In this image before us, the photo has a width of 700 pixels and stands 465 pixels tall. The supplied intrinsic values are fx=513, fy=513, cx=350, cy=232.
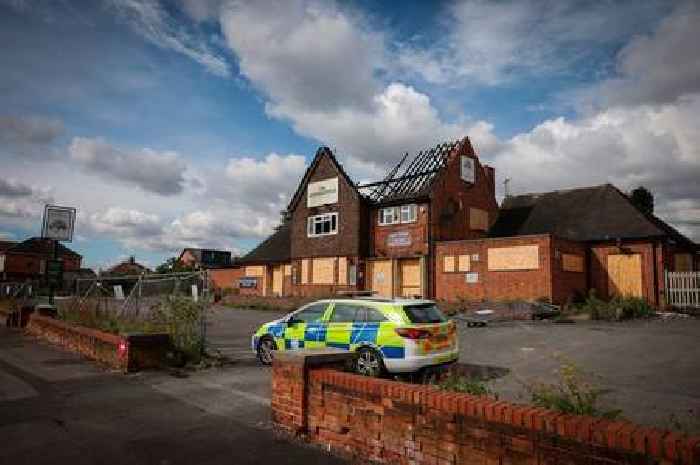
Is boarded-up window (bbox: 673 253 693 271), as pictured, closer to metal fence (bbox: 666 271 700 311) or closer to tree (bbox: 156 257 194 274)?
metal fence (bbox: 666 271 700 311)

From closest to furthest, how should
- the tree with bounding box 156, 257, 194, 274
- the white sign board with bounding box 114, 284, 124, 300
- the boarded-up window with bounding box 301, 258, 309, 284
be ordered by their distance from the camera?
the white sign board with bounding box 114, 284, 124, 300 → the boarded-up window with bounding box 301, 258, 309, 284 → the tree with bounding box 156, 257, 194, 274

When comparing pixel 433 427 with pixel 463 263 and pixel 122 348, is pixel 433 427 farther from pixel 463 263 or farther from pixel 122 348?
pixel 463 263

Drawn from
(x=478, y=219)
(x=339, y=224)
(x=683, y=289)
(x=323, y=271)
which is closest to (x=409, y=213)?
(x=339, y=224)

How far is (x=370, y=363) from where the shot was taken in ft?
30.0

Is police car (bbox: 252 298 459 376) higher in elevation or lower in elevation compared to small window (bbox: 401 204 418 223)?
lower

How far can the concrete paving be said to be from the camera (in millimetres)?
5512

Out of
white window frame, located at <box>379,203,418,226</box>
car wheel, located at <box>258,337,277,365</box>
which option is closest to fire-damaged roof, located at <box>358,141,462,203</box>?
white window frame, located at <box>379,203,418,226</box>

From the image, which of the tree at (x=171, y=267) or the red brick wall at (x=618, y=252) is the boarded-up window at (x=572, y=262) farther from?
the tree at (x=171, y=267)

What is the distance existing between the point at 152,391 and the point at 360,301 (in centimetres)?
398

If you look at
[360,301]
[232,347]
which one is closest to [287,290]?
[232,347]

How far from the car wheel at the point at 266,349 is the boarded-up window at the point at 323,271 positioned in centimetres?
2043

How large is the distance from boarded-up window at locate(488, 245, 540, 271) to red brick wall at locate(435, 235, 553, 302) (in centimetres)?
19

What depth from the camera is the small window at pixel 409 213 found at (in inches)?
1157

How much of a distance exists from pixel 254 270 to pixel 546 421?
124 feet
